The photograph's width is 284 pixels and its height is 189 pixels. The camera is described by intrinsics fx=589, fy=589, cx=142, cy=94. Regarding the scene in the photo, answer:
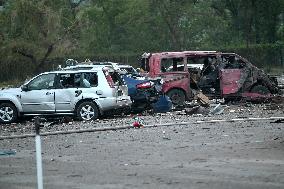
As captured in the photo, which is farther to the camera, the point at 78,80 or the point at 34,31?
the point at 34,31

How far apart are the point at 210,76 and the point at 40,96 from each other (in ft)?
22.2

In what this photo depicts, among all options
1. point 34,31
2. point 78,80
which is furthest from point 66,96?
point 34,31

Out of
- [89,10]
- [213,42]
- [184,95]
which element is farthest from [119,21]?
[184,95]

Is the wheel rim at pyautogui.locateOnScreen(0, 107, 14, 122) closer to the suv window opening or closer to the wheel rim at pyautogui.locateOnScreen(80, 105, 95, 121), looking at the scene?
the suv window opening

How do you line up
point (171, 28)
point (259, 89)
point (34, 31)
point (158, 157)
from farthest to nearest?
1. point (171, 28)
2. point (34, 31)
3. point (259, 89)
4. point (158, 157)

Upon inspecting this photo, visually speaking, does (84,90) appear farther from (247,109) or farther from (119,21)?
(119,21)

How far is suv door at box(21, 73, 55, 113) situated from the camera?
713 inches

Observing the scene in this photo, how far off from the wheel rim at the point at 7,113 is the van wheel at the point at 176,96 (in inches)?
235

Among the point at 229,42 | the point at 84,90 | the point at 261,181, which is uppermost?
the point at 229,42

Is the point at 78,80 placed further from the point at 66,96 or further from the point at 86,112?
the point at 86,112

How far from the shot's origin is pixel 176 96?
21.5 metres

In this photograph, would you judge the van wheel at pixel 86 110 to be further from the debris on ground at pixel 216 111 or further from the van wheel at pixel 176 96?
the van wheel at pixel 176 96

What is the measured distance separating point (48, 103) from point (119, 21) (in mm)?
41720

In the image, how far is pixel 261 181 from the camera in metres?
8.29
